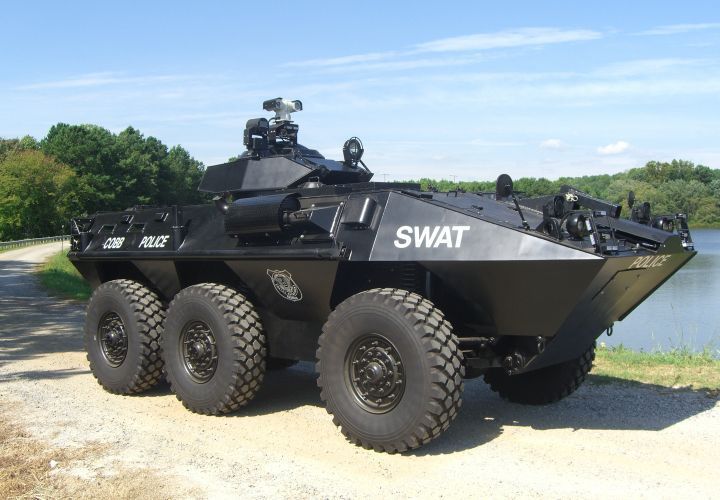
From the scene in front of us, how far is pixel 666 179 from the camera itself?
44.9 meters

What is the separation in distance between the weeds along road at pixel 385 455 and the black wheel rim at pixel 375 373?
34cm

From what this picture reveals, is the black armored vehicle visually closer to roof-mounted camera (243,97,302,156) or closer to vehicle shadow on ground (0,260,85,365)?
roof-mounted camera (243,97,302,156)

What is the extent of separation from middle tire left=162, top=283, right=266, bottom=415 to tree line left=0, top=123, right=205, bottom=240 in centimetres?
3507

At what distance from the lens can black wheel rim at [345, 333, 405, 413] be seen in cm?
544

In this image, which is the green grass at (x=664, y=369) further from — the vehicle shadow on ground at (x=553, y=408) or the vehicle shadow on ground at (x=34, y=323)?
the vehicle shadow on ground at (x=34, y=323)

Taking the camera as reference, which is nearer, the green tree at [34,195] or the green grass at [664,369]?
the green grass at [664,369]

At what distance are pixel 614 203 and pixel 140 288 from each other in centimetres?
423

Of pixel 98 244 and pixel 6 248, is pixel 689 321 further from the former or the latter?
pixel 6 248

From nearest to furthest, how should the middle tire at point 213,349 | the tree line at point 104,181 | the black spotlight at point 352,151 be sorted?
1. the middle tire at point 213,349
2. the black spotlight at point 352,151
3. the tree line at point 104,181

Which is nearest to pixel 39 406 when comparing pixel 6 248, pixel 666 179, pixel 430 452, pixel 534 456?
pixel 430 452

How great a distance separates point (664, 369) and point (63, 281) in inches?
626

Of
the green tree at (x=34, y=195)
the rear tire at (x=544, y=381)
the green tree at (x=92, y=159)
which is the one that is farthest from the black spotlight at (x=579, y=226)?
the green tree at (x=92, y=159)

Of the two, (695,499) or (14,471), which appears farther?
(14,471)

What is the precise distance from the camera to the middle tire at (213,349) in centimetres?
643
